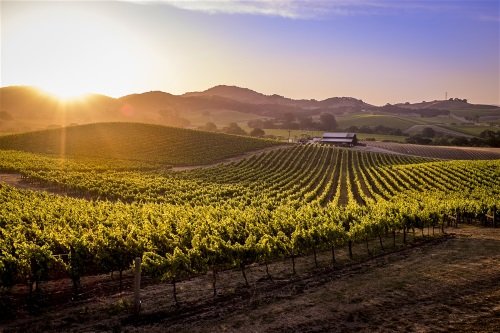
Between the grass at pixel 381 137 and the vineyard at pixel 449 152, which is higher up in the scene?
the grass at pixel 381 137

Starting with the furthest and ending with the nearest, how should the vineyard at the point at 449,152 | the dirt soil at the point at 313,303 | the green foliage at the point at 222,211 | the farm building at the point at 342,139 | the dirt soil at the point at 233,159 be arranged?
the farm building at the point at 342,139 < the vineyard at the point at 449,152 < the dirt soil at the point at 233,159 < the green foliage at the point at 222,211 < the dirt soil at the point at 313,303

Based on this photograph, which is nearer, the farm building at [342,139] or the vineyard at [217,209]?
the vineyard at [217,209]

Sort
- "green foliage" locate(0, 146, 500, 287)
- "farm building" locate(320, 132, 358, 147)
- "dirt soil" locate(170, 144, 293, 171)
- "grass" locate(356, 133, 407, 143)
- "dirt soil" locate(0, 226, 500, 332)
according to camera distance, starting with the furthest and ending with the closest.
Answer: "grass" locate(356, 133, 407, 143) < "farm building" locate(320, 132, 358, 147) < "dirt soil" locate(170, 144, 293, 171) < "green foliage" locate(0, 146, 500, 287) < "dirt soil" locate(0, 226, 500, 332)

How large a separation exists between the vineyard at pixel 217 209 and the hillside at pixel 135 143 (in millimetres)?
5560

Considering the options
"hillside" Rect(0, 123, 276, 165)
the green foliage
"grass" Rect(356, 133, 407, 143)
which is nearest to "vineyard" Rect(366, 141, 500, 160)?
the green foliage

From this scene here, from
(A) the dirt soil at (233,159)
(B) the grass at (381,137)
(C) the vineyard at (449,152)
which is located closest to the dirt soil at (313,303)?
(A) the dirt soil at (233,159)

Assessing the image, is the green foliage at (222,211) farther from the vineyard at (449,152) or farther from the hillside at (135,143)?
the vineyard at (449,152)

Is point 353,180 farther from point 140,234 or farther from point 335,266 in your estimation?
point 140,234

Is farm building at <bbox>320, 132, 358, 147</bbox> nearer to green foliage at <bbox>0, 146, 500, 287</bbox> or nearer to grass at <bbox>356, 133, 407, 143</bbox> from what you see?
green foliage at <bbox>0, 146, 500, 287</bbox>

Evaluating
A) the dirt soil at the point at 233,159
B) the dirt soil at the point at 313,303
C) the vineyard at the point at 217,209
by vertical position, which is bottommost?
the dirt soil at the point at 313,303

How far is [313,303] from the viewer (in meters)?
19.4

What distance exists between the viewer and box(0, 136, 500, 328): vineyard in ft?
70.8

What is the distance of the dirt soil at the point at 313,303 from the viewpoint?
16875 mm

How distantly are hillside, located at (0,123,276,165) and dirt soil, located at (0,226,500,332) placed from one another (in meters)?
76.5
